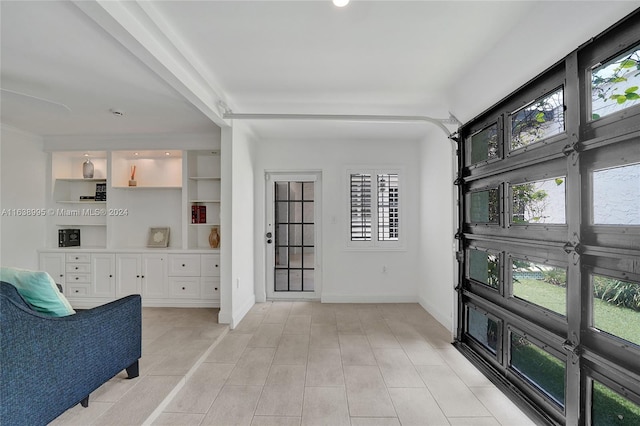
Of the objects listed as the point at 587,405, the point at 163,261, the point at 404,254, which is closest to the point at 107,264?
the point at 163,261

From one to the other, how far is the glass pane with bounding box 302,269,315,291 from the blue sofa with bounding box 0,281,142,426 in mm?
2827

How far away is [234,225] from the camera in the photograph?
3699 millimetres

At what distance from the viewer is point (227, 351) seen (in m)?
2.99

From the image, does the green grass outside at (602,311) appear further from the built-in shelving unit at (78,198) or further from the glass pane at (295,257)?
the built-in shelving unit at (78,198)

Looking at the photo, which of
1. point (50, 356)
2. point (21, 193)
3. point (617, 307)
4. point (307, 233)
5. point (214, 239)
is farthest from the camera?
point (307, 233)

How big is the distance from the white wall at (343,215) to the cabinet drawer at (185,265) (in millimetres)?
870

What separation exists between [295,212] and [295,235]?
37 centimetres

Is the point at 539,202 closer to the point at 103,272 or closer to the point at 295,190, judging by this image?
the point at 295,190

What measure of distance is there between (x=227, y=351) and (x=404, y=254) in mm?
2926

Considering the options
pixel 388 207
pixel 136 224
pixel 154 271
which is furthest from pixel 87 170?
pixel 388 207

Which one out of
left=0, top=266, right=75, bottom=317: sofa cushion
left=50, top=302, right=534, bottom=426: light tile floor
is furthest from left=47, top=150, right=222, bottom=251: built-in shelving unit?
left=0, top=266, right=75, bottom=317: sofa cushion

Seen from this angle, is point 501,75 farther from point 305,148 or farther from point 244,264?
point 244,264

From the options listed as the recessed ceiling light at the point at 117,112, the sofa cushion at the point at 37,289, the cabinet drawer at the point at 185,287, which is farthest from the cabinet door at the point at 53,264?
the sofa cushion at the point at 37,289

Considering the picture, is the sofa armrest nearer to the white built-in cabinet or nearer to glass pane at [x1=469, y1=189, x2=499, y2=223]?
the white built-in cabinet
